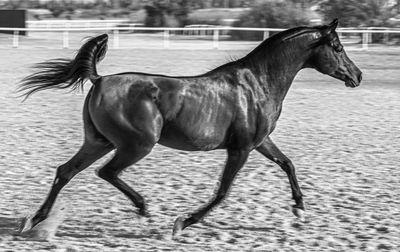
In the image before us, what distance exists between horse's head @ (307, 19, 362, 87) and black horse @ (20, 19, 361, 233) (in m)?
0.01

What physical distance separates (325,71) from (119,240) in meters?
2.01

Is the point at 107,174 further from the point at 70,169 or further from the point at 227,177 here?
the point at 227,177

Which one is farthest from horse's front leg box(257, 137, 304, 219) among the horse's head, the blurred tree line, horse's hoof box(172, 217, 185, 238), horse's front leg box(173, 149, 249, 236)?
the blurred tree line

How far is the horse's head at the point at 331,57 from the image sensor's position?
19.2ft

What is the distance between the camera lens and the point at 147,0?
193 ft

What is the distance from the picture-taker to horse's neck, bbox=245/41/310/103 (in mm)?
5733

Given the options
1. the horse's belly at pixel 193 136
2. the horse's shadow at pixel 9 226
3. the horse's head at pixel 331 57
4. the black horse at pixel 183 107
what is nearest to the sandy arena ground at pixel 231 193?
the horse's shadow at pixel 9 226

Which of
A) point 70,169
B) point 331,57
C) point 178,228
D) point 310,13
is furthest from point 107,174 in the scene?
point 310,13

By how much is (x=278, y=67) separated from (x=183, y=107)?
855mm

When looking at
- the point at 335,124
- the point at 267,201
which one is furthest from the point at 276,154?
the point at 335,124

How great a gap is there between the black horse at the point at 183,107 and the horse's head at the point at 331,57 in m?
0.01

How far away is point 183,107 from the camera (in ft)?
17.7

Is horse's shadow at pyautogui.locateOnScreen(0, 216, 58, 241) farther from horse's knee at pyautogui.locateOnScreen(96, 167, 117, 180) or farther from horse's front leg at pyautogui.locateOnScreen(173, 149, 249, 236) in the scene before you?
horse's front leg at pyautogui.locateOnScreen(173, 149, 249, 236)

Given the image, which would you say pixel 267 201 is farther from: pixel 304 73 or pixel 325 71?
pixel 304 73
